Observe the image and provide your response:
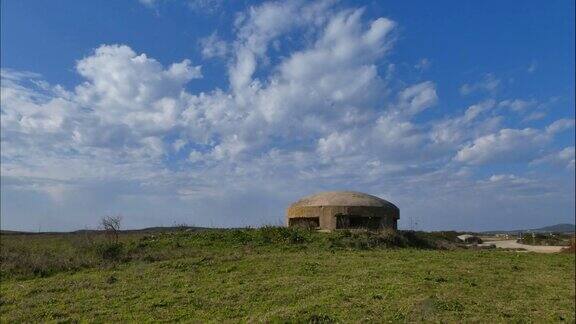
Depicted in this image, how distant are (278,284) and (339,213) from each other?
13.6 m

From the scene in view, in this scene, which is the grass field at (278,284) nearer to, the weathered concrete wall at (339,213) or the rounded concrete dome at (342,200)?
the weathered concrete wall at (339,213)

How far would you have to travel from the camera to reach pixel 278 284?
12.2 metres

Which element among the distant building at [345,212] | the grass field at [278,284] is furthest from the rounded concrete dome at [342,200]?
the grass field at [278,284]

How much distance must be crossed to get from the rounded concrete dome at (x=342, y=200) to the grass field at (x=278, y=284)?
16.8ft

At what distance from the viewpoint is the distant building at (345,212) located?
2550 centimetres

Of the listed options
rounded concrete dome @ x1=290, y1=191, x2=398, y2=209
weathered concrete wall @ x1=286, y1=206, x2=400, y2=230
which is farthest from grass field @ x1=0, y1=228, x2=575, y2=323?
rounded concrete dome @ x1=290, y1=191, x2=398, y2=209

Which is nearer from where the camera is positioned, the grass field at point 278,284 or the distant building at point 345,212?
the grass field at point 278,284

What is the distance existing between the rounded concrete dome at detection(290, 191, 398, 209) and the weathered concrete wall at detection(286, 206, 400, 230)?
20cm

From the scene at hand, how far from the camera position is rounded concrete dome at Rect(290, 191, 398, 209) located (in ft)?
84.7

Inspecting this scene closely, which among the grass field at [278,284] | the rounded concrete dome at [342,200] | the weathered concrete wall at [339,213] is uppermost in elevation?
the rounded concrete dome at [342,200]

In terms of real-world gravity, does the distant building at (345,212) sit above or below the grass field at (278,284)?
above

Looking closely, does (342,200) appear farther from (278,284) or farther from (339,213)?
(278,284)

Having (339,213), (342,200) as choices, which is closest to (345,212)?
(339,213)

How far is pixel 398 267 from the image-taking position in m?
14.5
